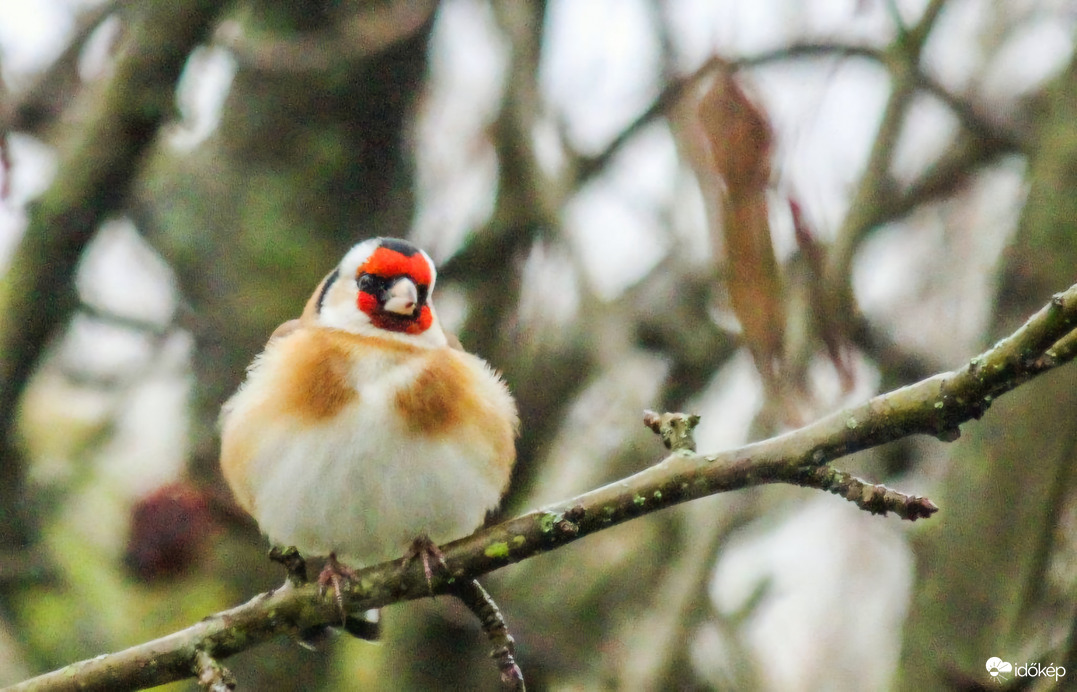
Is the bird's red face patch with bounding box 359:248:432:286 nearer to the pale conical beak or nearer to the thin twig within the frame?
the pale conical beak

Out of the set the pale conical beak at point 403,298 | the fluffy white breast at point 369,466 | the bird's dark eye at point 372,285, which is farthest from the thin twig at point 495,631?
the bird's dark eye at point 372,285

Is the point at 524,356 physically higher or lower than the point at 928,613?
higher

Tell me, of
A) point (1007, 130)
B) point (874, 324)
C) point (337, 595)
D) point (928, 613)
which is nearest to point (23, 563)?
point (337, 595)

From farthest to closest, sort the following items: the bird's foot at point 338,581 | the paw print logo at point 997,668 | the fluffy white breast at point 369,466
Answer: the paw print logo at point 997,668
the fluffy white breast at point 369,466
the bird's foot at point 338,581

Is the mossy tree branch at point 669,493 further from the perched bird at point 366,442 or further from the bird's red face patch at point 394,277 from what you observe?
the bird's red face patch at point 394,277

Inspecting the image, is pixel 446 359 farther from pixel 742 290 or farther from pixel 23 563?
pixel 23 563

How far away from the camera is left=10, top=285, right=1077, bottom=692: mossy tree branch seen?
7.13 ft

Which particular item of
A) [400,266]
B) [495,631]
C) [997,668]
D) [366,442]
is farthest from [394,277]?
[997,668]

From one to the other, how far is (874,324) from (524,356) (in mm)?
1812

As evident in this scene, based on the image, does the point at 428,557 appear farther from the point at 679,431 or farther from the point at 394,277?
the point at 394,277

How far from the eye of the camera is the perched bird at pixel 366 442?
11.8 ft

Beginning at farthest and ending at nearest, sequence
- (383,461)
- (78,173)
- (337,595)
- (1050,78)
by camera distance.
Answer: (1050,78) < (78,173) < (383,461) < (337,595)

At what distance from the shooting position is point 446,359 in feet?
13.0

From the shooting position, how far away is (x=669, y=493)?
248cm
